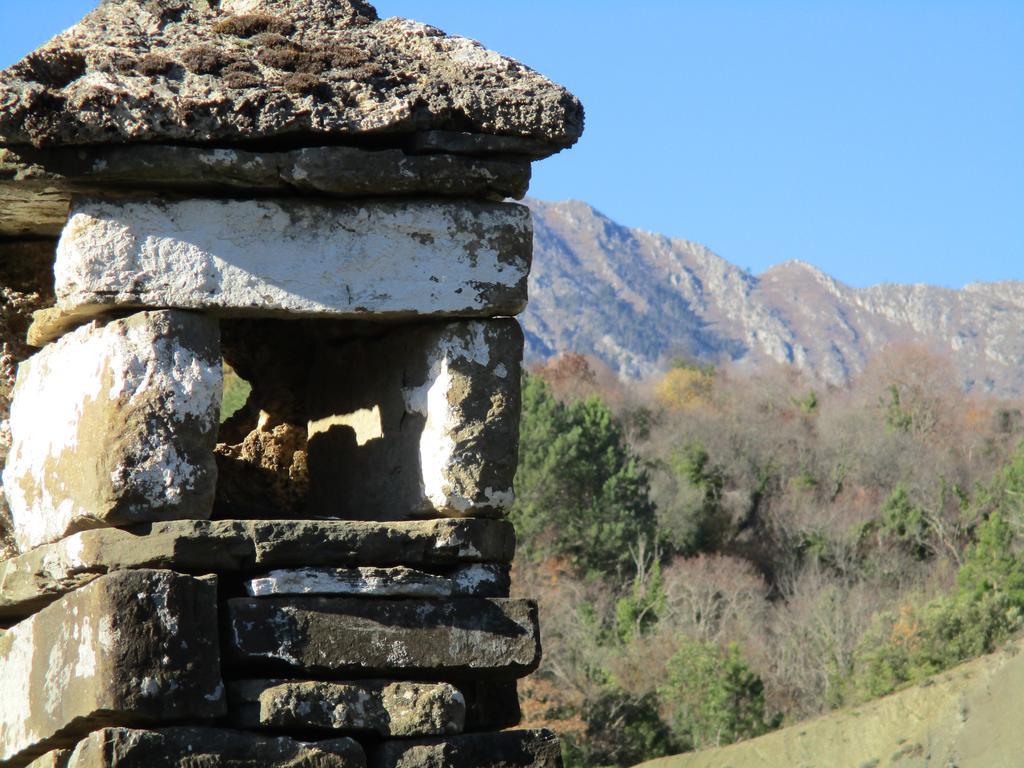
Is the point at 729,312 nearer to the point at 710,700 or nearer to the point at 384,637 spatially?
the point at 710,700

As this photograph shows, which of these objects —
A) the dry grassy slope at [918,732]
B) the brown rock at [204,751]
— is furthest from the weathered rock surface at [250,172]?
the dry grassy slope at [918,732]

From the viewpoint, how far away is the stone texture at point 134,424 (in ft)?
14.0

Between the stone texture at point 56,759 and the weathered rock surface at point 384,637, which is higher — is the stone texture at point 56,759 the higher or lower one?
the lower one

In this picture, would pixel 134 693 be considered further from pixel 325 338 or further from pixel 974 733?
pixel 974 733

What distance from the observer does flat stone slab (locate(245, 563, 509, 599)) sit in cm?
426

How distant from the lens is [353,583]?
4312 millimetres

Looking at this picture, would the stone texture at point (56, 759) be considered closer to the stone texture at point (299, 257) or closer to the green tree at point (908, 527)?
the stone texture at point (299, 257)

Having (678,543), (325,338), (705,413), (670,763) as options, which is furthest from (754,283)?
(325,338)

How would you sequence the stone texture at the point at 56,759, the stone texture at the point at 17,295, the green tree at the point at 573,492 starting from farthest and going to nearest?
the green tree at the point at 573,492 → the stone texture at the point at 17,295 → the stone texture at the point at 56,759

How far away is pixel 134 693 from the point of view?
13.1 ft

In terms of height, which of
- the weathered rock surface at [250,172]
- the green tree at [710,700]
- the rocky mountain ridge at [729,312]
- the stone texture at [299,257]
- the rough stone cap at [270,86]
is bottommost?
the green tree at [710,700]

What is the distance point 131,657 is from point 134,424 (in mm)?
626

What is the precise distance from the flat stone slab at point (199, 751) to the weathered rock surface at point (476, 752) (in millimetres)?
86

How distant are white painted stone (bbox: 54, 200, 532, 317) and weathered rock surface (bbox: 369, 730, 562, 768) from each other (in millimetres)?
1139
